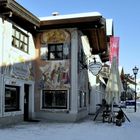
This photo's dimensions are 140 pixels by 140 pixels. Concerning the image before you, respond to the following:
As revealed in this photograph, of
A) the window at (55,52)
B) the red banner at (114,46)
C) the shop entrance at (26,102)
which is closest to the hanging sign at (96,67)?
the window at (55,52)

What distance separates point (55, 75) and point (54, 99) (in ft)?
4.66

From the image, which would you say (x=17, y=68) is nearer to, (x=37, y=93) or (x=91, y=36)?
(x=37, y=93)

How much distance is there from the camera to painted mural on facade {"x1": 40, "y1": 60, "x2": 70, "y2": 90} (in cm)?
2055

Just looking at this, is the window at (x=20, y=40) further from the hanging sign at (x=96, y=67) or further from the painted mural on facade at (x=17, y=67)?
the hanging sign at (x=96, y=67)

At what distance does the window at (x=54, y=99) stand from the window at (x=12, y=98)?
8.21ft

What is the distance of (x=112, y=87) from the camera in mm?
19328

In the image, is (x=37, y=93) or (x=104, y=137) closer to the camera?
(x=104, y=137)

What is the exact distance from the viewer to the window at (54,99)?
2059 centimetres

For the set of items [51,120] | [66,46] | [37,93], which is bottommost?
[51,120]

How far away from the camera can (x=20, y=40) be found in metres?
19.1

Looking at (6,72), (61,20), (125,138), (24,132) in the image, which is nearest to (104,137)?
(125,138)

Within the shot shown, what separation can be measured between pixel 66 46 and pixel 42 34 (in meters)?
1.72

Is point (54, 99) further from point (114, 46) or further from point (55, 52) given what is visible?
point (114, 46)

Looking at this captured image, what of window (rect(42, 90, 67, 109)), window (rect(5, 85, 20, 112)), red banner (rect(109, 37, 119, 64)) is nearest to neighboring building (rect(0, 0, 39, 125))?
window (rect(5, 85, 20, 112))
